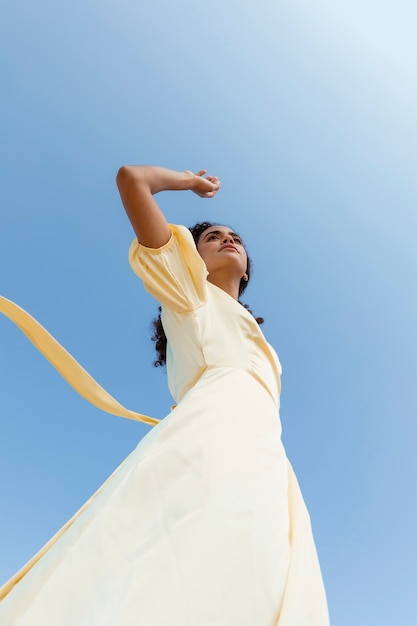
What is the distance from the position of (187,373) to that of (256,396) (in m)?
0.37

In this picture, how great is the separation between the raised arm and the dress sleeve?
5cm

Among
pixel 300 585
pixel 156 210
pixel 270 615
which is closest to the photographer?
pixel 270 615

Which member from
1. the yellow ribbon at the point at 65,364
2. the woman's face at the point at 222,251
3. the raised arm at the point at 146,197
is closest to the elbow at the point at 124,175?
the raised arm at the point at 146,197

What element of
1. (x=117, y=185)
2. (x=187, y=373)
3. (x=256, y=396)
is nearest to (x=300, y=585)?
(x=256, y=396)

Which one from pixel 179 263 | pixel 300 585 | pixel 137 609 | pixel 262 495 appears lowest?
pixel 137 609

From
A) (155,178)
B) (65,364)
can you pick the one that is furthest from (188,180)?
(65,364)

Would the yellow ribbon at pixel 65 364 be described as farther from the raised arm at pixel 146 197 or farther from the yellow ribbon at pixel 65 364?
the raised arm at pixel 146 197

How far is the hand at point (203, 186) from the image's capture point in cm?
252

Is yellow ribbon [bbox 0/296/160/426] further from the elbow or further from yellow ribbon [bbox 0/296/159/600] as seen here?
the elbow

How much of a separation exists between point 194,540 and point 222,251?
6.23 feet

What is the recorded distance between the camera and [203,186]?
256cm

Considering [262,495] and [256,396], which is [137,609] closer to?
[262,495]

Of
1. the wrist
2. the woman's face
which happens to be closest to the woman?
the wrist

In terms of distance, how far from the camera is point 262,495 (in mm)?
1529
